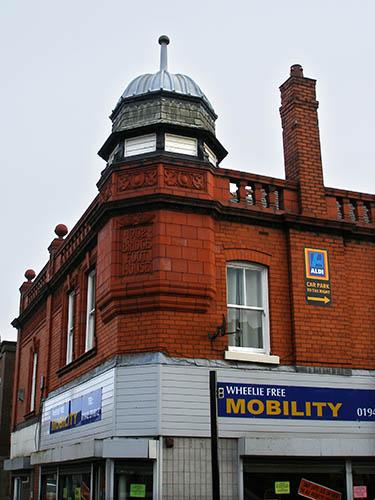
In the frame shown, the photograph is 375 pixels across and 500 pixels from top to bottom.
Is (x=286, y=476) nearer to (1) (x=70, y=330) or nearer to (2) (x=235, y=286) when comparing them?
(2) (x=235, y=286)

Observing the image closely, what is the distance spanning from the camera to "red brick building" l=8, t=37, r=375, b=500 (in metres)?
12.4

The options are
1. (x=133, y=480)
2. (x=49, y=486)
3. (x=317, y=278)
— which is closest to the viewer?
(x=133, y=480)

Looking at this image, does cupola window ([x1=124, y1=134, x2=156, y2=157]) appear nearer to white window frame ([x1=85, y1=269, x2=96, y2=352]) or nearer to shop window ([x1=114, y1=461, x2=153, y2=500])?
white window frame ([x1=85, y1=269, x2=96, y2=352])

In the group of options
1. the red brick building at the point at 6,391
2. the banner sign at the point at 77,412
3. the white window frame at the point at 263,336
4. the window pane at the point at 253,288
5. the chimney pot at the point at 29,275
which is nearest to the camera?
the white window frame at the point at 263,336

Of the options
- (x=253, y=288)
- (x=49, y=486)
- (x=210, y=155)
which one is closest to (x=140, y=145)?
(x=210, y=155)

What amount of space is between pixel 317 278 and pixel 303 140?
3.19 meters

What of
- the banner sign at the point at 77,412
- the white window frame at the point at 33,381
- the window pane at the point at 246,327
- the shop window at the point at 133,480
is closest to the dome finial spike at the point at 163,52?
the window pane at the point at 246,327

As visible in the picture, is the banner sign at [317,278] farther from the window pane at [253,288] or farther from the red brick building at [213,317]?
the window pane at [253,288]

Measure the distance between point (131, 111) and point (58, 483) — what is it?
861 centimetres

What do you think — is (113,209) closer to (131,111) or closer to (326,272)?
(131,111)

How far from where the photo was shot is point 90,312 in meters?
16.1

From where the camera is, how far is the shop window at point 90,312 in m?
15.8

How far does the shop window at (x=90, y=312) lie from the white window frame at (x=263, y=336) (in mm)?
3632

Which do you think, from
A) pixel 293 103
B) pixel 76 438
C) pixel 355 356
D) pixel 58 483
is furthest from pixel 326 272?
pixel 58 483
